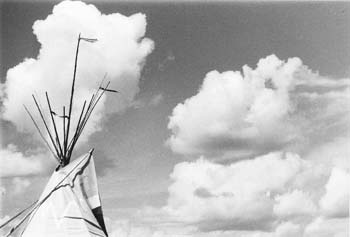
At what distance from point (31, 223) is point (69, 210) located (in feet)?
4.07

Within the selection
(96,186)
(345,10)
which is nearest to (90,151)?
(96,186)

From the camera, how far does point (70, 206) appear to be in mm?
16094

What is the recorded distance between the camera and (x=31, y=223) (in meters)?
16.0

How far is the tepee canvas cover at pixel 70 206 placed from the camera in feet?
51.1

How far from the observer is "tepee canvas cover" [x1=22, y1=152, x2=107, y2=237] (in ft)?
51.1

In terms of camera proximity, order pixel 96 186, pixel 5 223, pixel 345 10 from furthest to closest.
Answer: pixel 96 186 → pixel 345 10 → pixel 5 223

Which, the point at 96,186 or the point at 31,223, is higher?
the point at 96,186

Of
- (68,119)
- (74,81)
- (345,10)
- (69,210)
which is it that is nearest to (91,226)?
(69,210)

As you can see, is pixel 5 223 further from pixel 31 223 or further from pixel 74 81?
pixel 74 81

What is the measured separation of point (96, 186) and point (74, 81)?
4.34 m

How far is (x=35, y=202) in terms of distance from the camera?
1661cm

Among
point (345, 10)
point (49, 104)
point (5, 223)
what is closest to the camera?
point (5, 223)

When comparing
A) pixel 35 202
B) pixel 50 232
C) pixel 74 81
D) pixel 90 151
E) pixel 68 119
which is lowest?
pixel 50 232

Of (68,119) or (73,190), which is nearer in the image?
(73,190)
